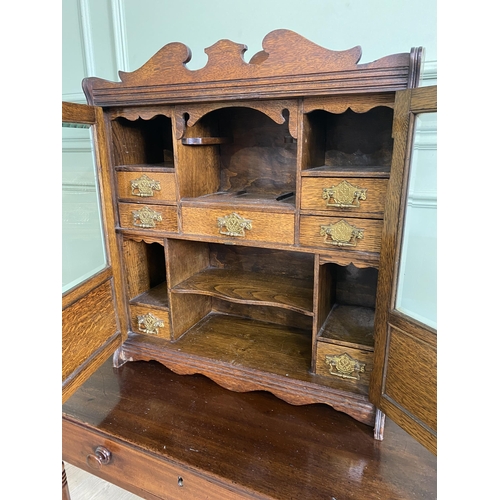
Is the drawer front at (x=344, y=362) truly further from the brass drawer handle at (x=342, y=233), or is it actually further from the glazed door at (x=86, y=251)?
the glazed door at (x=86, y=251)

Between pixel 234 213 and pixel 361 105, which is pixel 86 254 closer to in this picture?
pixel 234 213

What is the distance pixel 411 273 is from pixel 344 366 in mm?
367

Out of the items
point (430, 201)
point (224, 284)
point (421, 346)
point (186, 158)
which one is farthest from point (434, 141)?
point (224, 284)

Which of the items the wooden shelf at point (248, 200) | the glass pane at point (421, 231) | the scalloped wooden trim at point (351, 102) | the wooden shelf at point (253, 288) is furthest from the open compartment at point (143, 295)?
the glass pane at point (421, 231)

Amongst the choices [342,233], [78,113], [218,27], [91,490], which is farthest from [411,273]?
[91,490]

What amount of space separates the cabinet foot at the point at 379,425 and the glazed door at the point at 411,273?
7cm

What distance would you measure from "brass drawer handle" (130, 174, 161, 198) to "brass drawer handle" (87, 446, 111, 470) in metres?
0.68

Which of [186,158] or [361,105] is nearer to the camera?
[361,105]

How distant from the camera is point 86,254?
109 centimetres

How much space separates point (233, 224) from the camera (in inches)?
41.8

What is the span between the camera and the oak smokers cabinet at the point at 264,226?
2.80 ft

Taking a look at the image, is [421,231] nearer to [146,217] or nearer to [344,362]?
[344,362]
